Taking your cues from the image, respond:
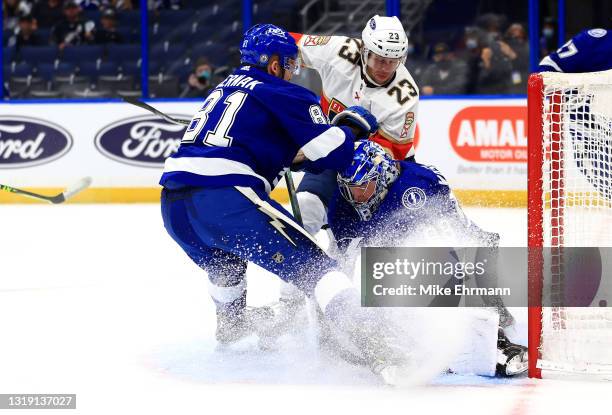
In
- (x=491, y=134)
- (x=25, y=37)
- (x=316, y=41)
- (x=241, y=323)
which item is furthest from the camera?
(x=25, y=37)

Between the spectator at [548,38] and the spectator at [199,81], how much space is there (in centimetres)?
260

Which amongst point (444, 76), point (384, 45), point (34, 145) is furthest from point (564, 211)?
point (34, 145)

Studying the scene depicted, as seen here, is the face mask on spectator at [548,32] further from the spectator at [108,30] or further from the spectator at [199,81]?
the spectator at [108,30]

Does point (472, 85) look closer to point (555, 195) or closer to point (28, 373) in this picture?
point (555, 195)

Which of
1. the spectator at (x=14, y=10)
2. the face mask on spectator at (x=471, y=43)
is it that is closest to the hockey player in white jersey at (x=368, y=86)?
the face mask on spectator at (x=471, y=43)

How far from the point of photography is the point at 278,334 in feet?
11.6

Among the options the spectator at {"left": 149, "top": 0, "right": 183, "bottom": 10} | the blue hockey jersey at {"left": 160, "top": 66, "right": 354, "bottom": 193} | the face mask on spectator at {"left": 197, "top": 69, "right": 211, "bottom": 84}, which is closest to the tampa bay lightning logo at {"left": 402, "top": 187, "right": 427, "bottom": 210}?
the blue hockey jersey at {"left": 160, "top": 66, "right": 354, "bottom": 193}

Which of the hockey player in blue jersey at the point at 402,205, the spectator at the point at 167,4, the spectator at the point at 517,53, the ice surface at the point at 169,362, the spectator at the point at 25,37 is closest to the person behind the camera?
the ice surface at the point at 169,362

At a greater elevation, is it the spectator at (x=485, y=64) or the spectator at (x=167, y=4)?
the spectator at (x=167, y=4)

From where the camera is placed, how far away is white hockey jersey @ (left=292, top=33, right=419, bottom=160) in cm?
388

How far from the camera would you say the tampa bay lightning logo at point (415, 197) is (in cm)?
338

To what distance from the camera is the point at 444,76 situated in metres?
8.26

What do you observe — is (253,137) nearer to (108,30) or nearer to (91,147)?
(91,147)

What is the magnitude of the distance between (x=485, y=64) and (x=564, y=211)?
520 cm
